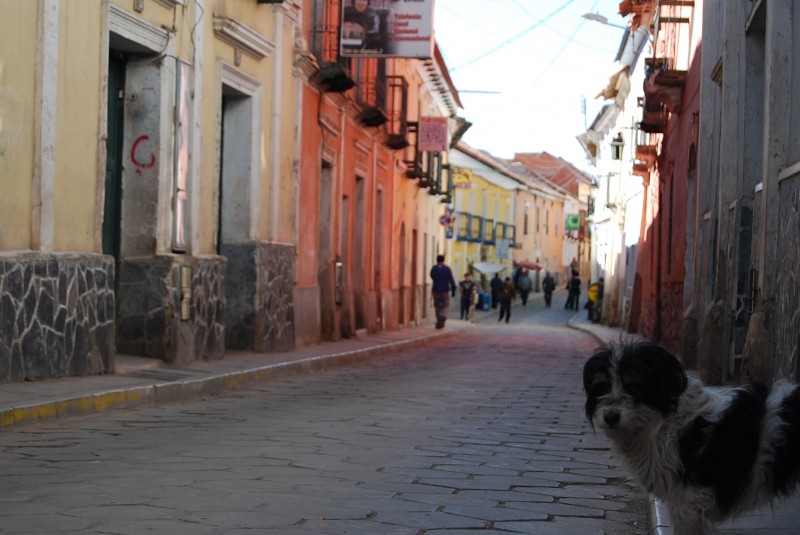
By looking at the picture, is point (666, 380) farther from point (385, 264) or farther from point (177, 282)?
point (385, 264)

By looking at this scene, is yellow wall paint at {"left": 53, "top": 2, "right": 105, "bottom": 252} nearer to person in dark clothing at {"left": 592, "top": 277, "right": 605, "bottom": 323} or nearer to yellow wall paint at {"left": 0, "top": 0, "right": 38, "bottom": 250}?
yellow wall paint at {"left": 0, "top": 0, "right": 38, "bottom": 250}

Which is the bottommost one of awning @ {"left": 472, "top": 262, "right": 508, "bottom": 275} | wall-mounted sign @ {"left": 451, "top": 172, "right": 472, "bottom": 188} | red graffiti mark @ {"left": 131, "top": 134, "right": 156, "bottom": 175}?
awning @ {"left": 472, "top": 262, "right": 508, "bottom": 275}

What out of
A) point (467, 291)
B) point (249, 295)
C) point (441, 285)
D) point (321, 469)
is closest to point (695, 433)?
point (321, 469)

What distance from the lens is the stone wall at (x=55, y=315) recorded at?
34.7 feet

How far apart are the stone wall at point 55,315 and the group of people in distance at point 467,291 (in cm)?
1975

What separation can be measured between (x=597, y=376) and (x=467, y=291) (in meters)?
41.3

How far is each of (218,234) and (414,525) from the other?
12154 mm

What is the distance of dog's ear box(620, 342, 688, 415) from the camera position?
500cm

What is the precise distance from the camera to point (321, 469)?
7.29m

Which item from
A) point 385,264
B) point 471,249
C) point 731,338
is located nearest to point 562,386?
point 731,338

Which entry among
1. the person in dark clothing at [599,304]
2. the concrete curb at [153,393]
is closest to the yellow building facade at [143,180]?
the concrete curb at [153,393]

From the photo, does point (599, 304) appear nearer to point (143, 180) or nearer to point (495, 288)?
point (495, 288)

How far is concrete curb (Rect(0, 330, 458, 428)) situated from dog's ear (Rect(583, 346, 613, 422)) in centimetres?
530

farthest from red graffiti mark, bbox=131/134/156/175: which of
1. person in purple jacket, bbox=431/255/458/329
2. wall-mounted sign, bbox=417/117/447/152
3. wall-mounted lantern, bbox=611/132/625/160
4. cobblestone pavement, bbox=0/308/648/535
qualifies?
wall-mounted lantern, bbox=611/132/625/160
